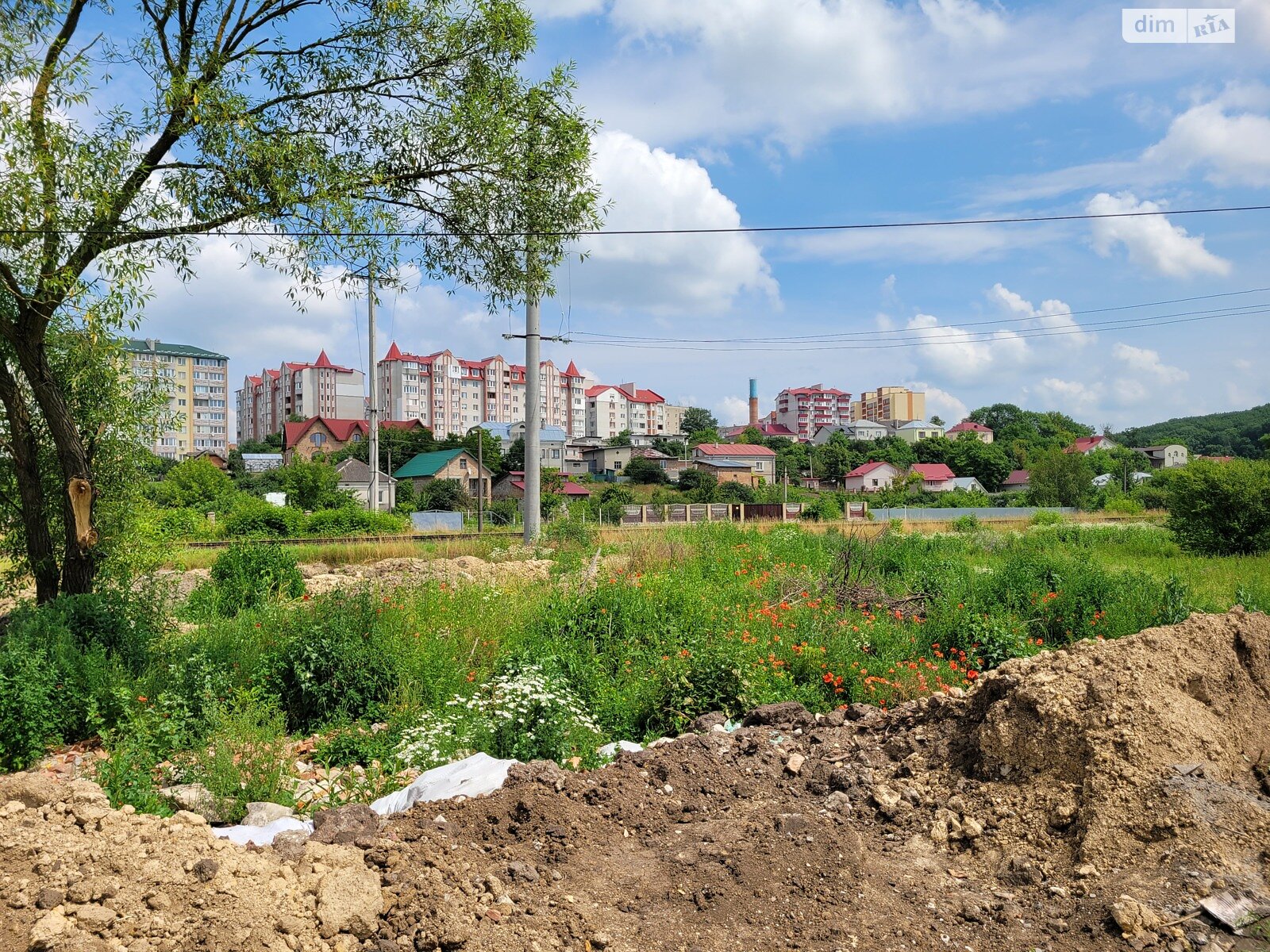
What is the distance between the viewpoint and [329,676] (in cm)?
666

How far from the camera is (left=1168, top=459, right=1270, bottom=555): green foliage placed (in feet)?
59.4

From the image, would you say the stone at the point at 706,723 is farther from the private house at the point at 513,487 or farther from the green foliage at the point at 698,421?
the green foliage at the point at 698,421

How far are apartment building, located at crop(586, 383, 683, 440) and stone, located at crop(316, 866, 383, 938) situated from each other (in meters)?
120

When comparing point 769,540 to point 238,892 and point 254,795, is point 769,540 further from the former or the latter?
point 238,892

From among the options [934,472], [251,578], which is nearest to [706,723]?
[251,578]

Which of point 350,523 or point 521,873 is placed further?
point 350,523

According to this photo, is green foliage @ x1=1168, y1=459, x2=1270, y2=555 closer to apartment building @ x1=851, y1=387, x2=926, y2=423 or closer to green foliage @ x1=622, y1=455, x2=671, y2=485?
green foliage @ x1=622, y1=455, x2=671, y2=485

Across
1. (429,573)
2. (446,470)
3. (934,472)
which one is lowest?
(429,573)

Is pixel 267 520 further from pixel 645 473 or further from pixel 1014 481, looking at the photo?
pixel 1014 481

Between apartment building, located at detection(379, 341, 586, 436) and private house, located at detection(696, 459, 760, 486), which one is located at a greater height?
apartment building, located at detection(379, 341, 586, 436)

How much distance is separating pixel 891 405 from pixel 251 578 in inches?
5552

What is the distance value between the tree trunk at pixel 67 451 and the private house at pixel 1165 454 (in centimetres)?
10662

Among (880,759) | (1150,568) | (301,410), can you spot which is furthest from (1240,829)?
(301,410)

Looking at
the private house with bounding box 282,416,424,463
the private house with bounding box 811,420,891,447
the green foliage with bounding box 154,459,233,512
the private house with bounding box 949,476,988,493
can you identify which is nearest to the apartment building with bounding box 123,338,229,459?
the private house with bounding box 282,416,424,463
